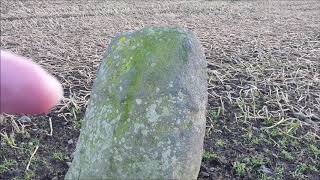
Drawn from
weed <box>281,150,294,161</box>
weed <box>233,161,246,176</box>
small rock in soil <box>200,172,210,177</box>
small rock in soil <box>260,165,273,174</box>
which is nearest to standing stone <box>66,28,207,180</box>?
small rock in soil <box>200,172,210,177</box>

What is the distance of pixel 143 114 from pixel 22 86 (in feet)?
3.57

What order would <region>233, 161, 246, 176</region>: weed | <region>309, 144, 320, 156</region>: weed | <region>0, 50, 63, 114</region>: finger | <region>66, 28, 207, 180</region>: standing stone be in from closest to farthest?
<region>0, 50, 63, 114</region>: finger
<region>66, 28, 207, 180</region>: standing stone
<region>233, 161, 246, 176</region>: weed
<region>309, 144, 320, 156</region>: weed

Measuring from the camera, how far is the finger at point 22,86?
117 cm

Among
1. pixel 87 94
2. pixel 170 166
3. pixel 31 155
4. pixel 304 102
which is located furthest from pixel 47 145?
pixel 304 102

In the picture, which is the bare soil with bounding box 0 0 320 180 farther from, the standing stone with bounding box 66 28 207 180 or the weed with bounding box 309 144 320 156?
the standing stone with bounding box 66 28 207 180

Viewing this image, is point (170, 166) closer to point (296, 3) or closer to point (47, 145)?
point (47, 145)

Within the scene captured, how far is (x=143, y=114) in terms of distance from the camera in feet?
7.27

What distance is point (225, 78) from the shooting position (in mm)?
4078

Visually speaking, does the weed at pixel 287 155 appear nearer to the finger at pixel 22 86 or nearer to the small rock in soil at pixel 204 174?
the small rock in soil at pixel 204 174

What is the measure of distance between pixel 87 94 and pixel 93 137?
1.40 meters

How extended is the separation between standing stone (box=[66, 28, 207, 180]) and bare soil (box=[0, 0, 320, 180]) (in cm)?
57

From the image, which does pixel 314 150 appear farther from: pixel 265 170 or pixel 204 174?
pixel 204 174

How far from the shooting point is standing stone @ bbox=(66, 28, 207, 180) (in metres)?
2.21

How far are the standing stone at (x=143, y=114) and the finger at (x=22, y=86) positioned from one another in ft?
3.24
